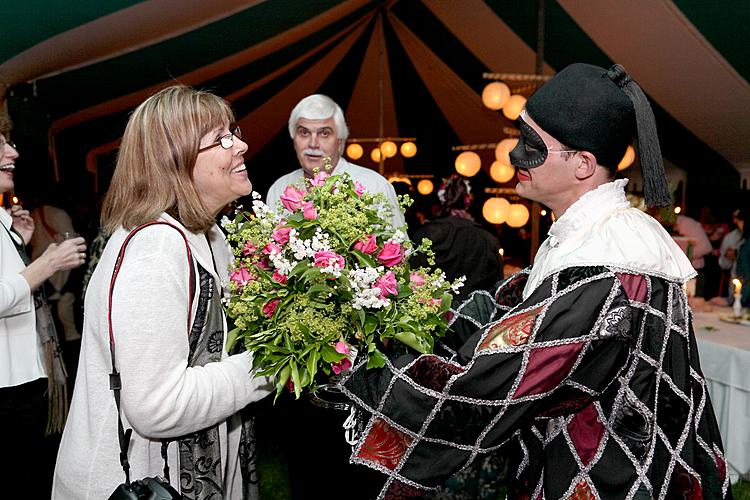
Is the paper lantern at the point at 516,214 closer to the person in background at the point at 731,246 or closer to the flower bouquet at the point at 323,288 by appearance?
the person in background at the point at 731,246

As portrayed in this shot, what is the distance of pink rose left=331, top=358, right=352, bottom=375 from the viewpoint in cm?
154

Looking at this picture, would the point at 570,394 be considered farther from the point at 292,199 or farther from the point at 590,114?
the point at 292,199

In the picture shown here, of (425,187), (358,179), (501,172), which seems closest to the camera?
(358,179)

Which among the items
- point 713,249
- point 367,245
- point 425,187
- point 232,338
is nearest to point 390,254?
point 367,245

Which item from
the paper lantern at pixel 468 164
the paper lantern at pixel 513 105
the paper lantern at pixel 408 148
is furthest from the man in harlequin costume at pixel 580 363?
the paper lantern at pixel 408 148

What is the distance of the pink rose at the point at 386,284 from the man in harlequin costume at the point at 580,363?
173 millimetres

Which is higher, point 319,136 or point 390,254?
point 319,136

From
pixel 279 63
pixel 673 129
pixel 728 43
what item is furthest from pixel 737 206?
pixel 279 63

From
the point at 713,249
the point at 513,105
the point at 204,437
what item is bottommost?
the point at 713,249

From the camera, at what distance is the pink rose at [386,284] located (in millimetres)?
1485

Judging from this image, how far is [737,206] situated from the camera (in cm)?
808

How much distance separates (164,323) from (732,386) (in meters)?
3.52

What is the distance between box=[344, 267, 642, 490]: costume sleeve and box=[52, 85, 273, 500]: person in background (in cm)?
38

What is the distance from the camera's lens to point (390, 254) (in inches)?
61.8
